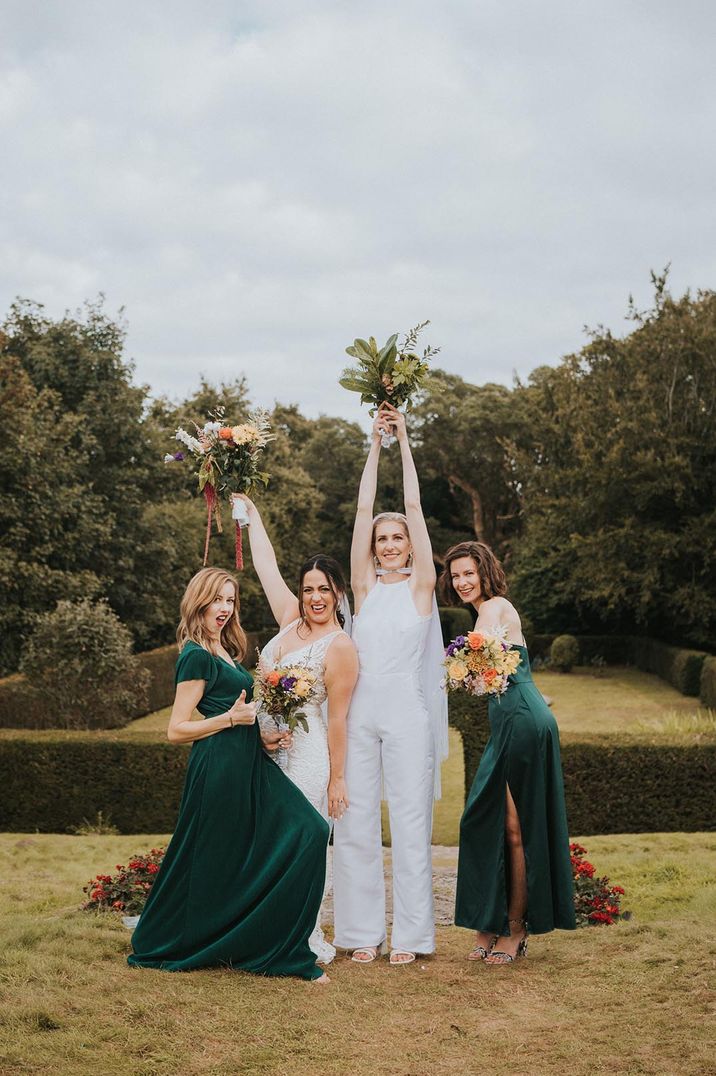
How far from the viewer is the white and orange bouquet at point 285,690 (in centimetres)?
498

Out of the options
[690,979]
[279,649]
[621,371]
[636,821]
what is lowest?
[636,821]

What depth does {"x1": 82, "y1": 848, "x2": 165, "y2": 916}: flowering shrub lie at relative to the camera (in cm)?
647

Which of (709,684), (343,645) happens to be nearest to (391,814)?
(343,645)

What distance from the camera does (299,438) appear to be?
159 ft

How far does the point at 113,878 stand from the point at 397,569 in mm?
3242

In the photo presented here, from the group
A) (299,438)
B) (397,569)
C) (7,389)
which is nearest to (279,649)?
(397,569)

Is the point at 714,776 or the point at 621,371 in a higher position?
the point at 621,371

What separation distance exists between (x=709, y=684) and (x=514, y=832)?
18385 mm

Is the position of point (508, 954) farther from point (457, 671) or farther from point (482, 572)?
point (482, 572)

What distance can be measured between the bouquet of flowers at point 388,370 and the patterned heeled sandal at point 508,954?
283 centimetres

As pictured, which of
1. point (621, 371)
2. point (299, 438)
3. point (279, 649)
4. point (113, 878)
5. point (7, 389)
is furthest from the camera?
point (299, 438)

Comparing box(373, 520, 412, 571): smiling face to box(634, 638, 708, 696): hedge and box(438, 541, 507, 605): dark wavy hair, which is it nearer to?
box(438, 541, 507, 605): dark wavy hair

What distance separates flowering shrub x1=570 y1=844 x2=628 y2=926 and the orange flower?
2.19m

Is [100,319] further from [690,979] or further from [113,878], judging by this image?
[690,979]
